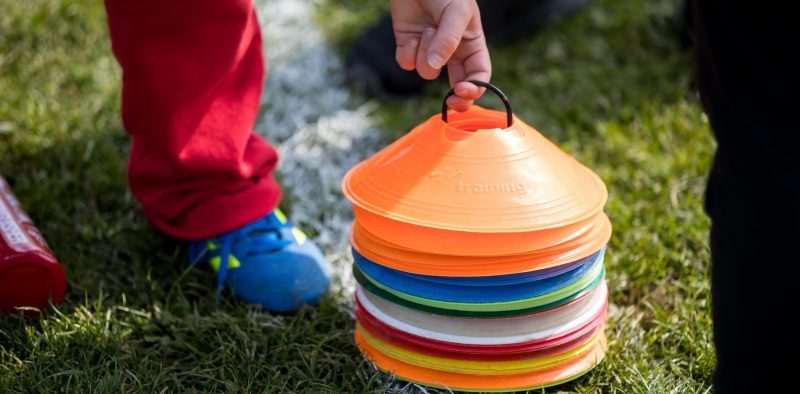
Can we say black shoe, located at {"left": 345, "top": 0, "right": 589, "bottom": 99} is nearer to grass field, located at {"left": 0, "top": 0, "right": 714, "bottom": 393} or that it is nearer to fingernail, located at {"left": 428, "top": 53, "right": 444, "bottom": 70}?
grass field, located at {"left": 0, "top": 0, "right": 714, "bottom": 393}

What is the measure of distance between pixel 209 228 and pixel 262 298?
0.22 meters

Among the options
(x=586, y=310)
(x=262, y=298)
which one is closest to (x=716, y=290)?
(x=586, y=310)

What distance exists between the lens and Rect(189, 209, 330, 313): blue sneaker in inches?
75.0

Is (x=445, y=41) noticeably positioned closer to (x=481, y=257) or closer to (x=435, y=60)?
(x=435, y=60)

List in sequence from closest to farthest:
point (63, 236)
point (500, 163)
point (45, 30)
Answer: point (500, 163) < point (63, 236) < point (45, 30)

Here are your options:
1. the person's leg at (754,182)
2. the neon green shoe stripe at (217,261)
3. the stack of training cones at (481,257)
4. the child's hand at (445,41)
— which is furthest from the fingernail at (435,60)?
the neon green shoe stripe at (217,261)

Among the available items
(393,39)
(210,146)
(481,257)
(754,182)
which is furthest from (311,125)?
(754,182)

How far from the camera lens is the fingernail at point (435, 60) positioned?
5.07 ft

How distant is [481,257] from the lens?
1499mm

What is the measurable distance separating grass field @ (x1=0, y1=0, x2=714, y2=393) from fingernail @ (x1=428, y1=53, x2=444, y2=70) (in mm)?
570

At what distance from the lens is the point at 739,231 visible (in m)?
1.18

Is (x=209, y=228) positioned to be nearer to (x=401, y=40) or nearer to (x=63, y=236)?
(x=63, y=236)

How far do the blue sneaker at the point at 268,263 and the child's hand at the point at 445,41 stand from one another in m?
0.52

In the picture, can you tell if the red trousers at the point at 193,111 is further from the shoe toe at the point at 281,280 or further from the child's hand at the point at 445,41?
the child's hand at the point at 445,41
